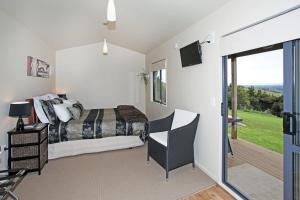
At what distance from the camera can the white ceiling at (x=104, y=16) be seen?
8.53 ft

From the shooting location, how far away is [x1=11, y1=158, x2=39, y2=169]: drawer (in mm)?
2641

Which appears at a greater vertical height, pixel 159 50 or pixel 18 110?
pixel 159 50

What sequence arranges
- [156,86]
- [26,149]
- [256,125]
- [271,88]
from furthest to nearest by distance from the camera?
[156,86]
[26,149]
[256,125]
[271,88]

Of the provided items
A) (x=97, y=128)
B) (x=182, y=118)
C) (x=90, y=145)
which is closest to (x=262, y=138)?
(x=182, y=118)

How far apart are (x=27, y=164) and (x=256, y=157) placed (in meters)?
3.27

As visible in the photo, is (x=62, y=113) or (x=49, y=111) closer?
(x=49, y=111)

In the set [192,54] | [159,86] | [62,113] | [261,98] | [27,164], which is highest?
[192,54]

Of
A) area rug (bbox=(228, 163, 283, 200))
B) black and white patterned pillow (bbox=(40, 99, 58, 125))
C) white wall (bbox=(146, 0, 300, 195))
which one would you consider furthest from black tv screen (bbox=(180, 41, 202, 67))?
black and white patterned pillow (bbox=(40, 99, 58, 125))

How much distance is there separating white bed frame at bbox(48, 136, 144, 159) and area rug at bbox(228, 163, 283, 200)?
6.14 ft

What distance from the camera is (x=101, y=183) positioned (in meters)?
2.53

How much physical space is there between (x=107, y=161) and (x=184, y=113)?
61.1 inches

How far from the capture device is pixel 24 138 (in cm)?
266

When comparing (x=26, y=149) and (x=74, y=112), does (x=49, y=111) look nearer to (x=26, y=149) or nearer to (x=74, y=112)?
(x=74, y=112)

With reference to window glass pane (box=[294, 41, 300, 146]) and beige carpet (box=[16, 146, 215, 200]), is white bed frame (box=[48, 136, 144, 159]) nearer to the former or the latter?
beige carpet (box=[16, 146, 215, 200])
